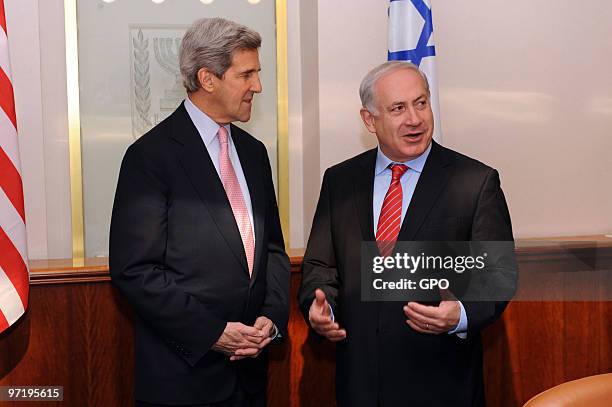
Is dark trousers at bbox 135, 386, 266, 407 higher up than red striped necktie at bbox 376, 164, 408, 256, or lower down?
lower down

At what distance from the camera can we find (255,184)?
2578 mm

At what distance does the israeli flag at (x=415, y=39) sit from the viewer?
3281 mm

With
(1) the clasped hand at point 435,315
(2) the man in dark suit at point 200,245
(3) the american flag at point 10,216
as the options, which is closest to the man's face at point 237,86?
(2) the man in dark suit at point 200,245

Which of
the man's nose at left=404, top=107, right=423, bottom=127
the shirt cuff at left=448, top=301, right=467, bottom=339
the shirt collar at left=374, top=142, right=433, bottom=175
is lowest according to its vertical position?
the shirt cuff at left=448, top=301, right=467, bottom=339

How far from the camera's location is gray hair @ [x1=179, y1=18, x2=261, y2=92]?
2432 millimetres

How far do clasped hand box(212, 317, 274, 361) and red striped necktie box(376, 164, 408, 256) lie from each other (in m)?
0.46

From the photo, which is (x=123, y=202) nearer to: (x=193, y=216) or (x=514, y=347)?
(x=193, y=216)

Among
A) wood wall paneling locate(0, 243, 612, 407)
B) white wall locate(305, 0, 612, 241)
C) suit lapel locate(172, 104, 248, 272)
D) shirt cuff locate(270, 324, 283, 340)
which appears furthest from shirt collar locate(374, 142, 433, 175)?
white wall locate(305, 0, 612, 241)

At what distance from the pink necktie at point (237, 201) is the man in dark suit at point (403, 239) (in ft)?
0.69

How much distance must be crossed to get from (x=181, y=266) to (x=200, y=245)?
0.09 metres

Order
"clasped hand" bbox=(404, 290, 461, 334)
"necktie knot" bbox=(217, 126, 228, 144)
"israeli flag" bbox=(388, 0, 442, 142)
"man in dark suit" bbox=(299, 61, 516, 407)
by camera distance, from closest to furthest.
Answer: "clasped hand" bbox=(404, 290, 461, 334)
"man in dark suit" bbox=(299, 61, 516, 407)
"necktie knot" bbox=(217, 126, 228, 144)
"israeli flag" bbox=(388, 0, 442, 142)

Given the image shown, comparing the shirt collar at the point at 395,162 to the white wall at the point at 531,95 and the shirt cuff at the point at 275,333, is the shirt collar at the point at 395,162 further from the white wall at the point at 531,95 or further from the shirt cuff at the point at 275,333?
the white wall at the point at 531,95

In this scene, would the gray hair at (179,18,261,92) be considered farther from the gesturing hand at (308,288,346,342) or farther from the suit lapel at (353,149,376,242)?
the gesturing hand at (308,288,346,342)

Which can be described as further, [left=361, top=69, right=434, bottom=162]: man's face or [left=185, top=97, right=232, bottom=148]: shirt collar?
[left=185, top=97, right=232, bottom=148]: shirt collar
